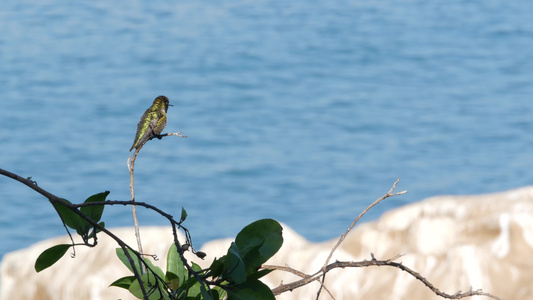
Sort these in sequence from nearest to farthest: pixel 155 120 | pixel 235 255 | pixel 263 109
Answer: pixel 235 255 → pixel 155 120 → pixel 263 109

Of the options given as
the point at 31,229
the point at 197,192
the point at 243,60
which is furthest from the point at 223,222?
the point at 243,60

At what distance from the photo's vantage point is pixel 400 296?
434 centimetres

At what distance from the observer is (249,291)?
104cm

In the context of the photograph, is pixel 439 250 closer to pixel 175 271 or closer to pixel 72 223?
pixel 175 271

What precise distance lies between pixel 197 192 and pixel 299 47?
496cm

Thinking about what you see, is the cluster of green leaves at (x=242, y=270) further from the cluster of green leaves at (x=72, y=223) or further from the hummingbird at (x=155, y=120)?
the hummingbird at (x=155, y=120)

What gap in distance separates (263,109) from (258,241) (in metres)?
10.7

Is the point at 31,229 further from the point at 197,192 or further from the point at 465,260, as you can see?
the point at 465,260

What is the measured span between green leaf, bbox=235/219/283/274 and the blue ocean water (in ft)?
25.4

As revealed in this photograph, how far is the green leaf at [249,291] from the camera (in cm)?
104

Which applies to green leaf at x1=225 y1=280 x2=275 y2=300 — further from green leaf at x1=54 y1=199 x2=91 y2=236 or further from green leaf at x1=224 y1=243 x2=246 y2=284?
green leaf at x1=54 y1=199 x2=91 y2=236

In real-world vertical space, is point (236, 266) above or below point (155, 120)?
above

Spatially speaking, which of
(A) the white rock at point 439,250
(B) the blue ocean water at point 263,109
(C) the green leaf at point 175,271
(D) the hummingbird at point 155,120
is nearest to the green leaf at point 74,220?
(C) the green leaf at point 175,271

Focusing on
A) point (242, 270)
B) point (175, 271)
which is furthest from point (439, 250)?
point (242, 270)
